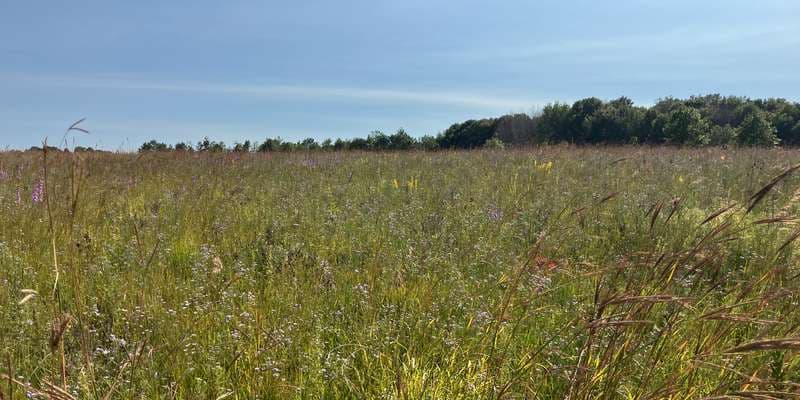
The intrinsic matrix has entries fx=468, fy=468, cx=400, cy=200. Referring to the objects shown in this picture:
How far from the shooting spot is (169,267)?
3086 mm

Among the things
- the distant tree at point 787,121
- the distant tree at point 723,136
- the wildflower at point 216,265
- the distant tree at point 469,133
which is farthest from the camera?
the distant tree at point 469,133

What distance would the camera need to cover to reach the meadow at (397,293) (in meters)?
1.46

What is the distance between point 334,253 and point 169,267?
3.60ft

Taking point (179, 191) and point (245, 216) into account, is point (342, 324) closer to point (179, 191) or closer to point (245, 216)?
point (245, 216)

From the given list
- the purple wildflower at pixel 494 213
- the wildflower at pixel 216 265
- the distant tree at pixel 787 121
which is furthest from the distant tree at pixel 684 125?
the wildflower at pixel 216 265

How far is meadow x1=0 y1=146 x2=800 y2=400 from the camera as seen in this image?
146 centimetres

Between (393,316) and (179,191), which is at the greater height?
(179,191)

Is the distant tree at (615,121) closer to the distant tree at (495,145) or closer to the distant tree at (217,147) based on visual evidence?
the distant tree at (495,145)

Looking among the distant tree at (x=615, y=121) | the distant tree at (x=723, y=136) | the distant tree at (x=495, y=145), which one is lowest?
the distant tree at (x=495, y=145)

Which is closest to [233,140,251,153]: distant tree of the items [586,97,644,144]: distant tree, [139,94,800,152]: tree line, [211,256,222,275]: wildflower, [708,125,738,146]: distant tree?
[211,256,222,275]: wildflower

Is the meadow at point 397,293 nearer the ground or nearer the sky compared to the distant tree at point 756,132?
nearer the ground

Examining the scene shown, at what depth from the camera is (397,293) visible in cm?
252

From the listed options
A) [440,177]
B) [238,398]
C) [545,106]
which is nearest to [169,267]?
[238,398]

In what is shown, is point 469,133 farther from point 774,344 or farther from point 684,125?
point 774,344
